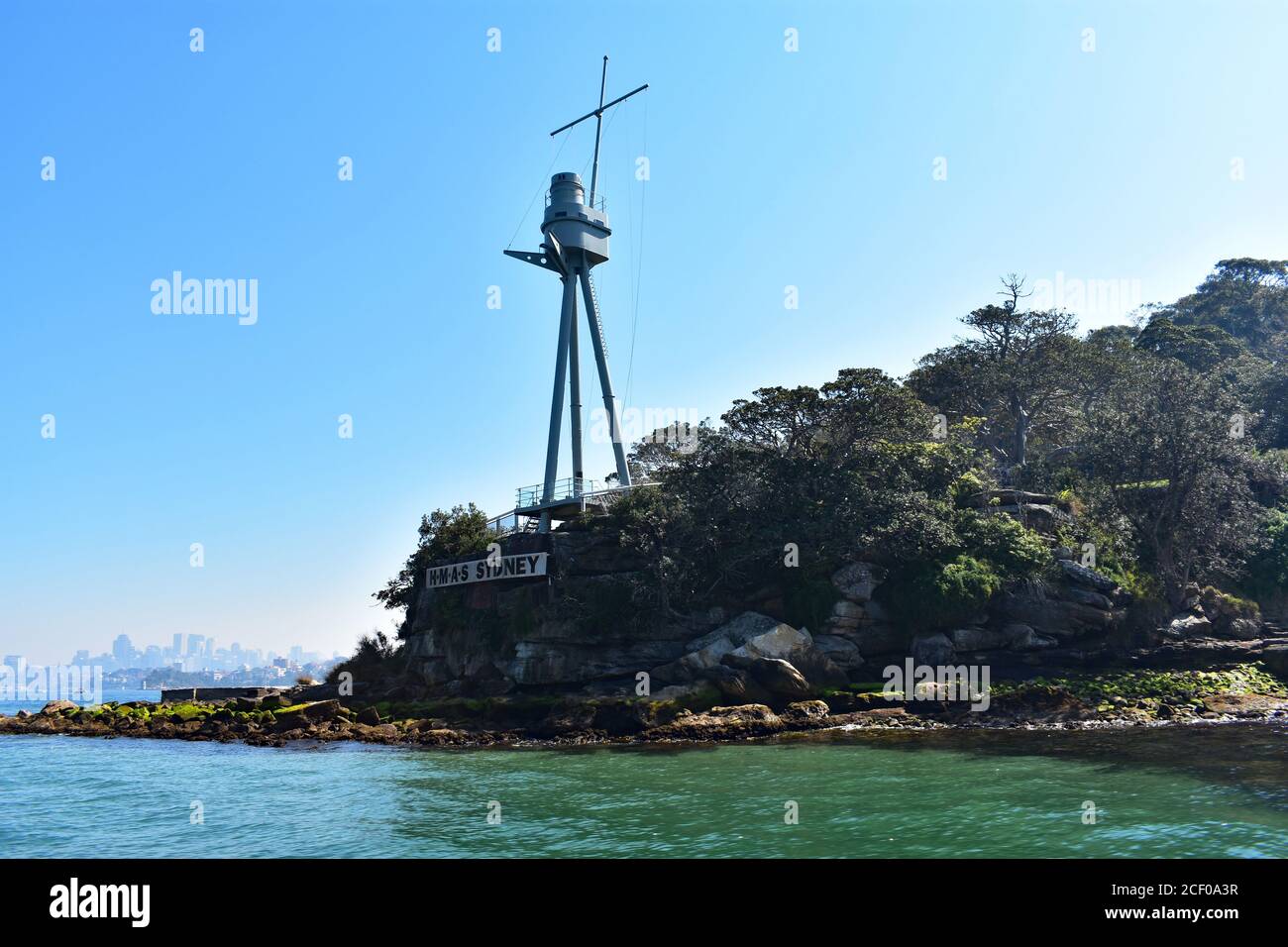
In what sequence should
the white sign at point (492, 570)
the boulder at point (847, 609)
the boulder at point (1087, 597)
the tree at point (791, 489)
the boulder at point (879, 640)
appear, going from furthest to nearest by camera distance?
the white sign at point (492, 570)
the tree at point (791, 489)
the boulder at point (847, 609)
the boulder at point (879, 640)
the boulder at point (1087, 597)

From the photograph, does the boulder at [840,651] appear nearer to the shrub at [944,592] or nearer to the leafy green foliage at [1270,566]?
the shrub at [944,592]

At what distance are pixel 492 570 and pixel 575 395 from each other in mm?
11817

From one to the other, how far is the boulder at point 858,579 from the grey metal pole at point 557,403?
16.6 metres

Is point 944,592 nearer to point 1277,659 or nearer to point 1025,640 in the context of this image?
point 1025,640

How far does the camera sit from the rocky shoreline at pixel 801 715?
107 ft

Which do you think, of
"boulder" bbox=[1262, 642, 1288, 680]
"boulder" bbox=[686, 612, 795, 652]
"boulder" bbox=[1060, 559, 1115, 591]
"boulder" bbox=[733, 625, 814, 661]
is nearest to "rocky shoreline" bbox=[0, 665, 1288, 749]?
"boulder" bbox=[1262, 642, 1288, 680]

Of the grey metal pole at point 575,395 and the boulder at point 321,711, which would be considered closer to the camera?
the boulder at point 321,711

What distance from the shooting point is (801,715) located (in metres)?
34.8

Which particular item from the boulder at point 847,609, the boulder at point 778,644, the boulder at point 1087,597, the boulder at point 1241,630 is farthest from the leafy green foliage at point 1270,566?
the boulder at point 778,644

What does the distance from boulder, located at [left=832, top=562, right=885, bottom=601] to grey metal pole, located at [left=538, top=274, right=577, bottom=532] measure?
16.6 m

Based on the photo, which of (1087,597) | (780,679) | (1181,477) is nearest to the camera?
(780,679)

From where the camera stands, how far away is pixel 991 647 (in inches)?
1500

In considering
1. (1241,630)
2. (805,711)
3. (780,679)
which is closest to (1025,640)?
(1241,630)

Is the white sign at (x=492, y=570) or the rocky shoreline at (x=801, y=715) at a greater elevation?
the white sign at (x=492, y=570)
